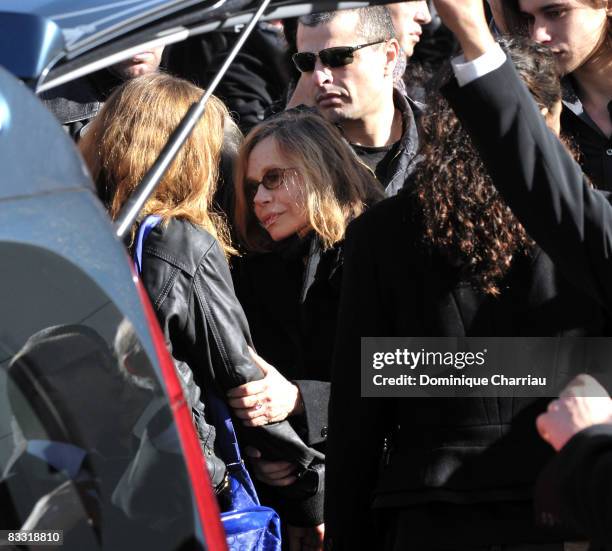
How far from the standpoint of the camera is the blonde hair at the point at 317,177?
359 centimetres

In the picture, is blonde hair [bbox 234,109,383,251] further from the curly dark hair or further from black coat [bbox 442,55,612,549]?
black coat [bbox 442,55,612,549]

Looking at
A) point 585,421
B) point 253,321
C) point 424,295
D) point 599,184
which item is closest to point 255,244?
point 253,321

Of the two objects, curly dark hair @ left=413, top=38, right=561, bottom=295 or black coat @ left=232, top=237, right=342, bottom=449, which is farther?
black coat @ left=232, top=237, right=342, bottom=449

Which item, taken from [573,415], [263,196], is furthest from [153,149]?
[573,415]

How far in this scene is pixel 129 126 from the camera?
131 inches

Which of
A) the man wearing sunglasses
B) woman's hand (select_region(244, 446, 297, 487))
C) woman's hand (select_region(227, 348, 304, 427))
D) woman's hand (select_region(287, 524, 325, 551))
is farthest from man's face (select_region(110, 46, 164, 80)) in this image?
woman's hand (select_region(287, 524, 325, 551))

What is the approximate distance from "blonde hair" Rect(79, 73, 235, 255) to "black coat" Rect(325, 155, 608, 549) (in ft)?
2.73

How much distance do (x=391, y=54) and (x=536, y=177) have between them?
8.71 feet

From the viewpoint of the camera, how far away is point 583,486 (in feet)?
5.93

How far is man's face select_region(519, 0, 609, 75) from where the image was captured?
3457 millimetres

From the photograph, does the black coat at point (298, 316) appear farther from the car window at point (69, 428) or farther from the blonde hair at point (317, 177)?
the car window at point (69, 428)

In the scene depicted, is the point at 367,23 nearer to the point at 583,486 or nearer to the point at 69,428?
the point at 583,486

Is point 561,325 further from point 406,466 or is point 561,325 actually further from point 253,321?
point 253,321

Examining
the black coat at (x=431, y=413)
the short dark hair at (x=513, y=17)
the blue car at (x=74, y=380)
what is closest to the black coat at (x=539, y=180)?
the black coat at (x=431, y=413)
